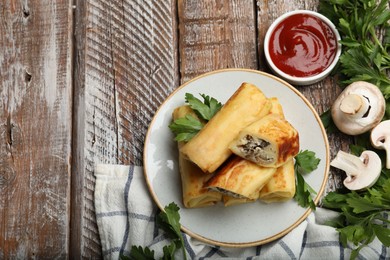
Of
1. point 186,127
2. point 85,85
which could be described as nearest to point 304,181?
point 186,127

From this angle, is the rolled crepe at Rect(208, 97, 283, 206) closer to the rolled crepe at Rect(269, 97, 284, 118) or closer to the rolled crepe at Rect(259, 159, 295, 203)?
the rolled crepe at Rect(259, 159, 295, 203)

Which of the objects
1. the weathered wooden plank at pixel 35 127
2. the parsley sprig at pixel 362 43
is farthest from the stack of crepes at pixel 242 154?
the weathered wooden plank at pixel 35 127

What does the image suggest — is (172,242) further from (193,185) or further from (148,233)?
(193,185)

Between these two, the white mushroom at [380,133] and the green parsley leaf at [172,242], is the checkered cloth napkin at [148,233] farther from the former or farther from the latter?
the white mushroom at [380,133]

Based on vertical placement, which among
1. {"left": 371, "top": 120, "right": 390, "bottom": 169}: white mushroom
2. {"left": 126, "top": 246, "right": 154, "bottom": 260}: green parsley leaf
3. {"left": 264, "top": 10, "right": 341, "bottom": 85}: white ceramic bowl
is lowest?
{"left": 126, "top": 246, "right": 154, "bottom": 260}: green parsley leaf

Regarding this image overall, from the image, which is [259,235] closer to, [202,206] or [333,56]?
[202,206]

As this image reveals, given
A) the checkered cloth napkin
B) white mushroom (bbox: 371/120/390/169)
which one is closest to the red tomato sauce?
white mushroom (bbox: 371/120/390/169)
